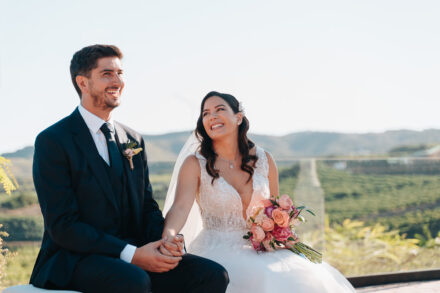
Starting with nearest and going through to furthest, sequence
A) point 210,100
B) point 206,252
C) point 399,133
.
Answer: point 206,252 < point 210,100 < point 399,133

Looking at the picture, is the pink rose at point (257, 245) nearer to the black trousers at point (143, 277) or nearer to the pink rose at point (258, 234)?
the pink rose at point (258, 234)

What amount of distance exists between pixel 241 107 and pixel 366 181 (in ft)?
15.0

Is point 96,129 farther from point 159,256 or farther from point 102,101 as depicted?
point 159,256

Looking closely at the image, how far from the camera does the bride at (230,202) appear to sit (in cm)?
319

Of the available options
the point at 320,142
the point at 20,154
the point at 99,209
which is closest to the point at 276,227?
the point at 99,209

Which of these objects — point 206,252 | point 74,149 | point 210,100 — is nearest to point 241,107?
point 210,100

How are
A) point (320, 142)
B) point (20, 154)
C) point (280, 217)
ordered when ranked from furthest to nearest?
point (320, 142) → point (20, 154) → point (280, 217)

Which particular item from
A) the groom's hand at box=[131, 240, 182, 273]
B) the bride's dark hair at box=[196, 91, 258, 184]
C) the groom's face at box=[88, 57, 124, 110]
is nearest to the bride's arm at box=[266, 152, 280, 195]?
the bride's dark hair at box=[196, 91, 258, 184]

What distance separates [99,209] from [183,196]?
0.75 metres

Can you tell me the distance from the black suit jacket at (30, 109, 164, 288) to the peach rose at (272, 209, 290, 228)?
0.88m

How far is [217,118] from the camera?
3777 millimetres

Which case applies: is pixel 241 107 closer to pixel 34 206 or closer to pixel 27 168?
pixel 34 206

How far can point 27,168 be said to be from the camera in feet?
24.3

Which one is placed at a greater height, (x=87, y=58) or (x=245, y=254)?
(x=87, y=58)
